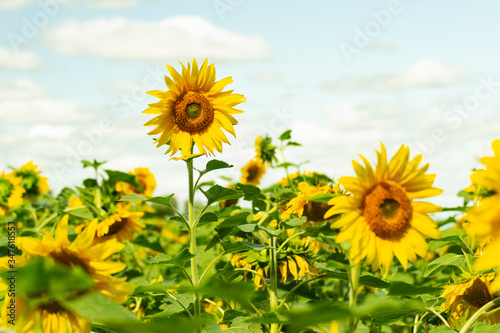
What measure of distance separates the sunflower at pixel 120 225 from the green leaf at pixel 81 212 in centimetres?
11

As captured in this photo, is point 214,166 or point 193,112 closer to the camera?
point 214,166

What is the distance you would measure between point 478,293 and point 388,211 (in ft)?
2.38

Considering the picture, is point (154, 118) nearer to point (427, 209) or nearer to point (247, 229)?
point (247, 229)

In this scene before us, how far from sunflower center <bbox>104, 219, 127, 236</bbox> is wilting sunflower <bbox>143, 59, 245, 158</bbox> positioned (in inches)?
49.1

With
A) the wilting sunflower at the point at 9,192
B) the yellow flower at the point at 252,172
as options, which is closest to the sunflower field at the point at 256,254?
the wilting sunflower at the point at 9,192

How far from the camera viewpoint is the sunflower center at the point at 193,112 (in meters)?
2.35

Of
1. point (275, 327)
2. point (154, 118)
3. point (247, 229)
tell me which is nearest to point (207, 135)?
point (154, 118)

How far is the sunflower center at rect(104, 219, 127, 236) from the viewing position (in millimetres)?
3412

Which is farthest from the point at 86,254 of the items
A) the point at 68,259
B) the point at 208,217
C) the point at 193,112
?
the point at 193,112

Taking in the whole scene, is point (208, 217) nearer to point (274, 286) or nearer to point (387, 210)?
point (274, 286)

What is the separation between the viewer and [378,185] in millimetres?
1634

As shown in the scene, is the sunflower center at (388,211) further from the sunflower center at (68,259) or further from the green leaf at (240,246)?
the sunflower center at (68,259)

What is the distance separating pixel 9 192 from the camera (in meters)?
4.59

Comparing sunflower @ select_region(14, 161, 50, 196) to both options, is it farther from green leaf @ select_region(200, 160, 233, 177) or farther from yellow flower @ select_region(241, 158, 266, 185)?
green leaf @ select_region(200, 160, 233, 177)
